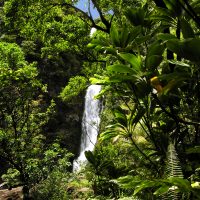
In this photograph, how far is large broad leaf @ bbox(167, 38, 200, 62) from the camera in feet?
8.61

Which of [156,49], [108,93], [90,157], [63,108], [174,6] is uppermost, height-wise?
[63,108]

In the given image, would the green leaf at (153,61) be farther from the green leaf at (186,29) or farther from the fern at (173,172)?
the fern at (173,172)

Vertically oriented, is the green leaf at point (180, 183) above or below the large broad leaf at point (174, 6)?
below

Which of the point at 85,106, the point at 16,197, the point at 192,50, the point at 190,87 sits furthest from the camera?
the point at 85,106

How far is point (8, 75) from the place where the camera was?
41.6ft

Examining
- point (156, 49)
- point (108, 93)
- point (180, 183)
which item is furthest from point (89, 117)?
point (180, 183)

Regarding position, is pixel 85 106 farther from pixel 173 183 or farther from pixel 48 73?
pixel 173 183

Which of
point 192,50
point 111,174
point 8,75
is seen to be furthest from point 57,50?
point 192,50

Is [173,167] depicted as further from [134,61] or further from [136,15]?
[136,15]

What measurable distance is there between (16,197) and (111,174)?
44.6 ft

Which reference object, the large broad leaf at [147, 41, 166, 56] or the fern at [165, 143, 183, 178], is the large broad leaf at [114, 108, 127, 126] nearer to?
the large broad leaf at [147, 41, 166, 56]

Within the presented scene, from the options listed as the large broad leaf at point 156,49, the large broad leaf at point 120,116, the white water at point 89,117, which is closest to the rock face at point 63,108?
the white water at point 89,117

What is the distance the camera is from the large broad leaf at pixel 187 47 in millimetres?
2623

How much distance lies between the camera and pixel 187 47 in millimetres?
2674
